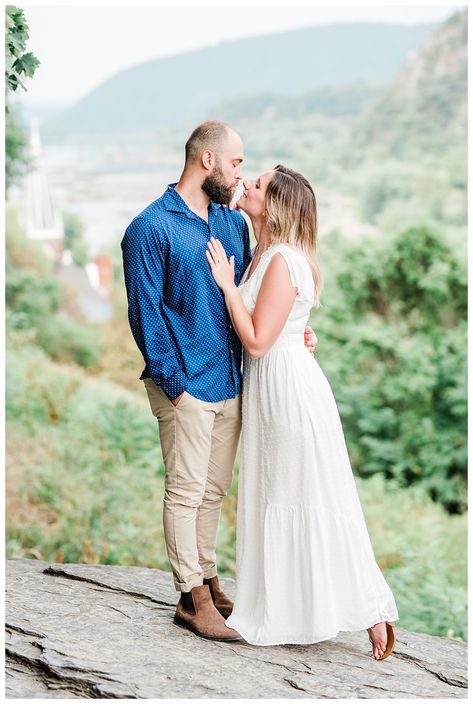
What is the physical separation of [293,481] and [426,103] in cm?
1136

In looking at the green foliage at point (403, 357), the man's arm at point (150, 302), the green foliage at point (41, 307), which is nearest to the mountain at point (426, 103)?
the green foliage at point (403, 357)

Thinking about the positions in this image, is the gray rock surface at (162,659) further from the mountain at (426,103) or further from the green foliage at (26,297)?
the mountain at (426,103)

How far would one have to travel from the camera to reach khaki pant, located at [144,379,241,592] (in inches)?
125

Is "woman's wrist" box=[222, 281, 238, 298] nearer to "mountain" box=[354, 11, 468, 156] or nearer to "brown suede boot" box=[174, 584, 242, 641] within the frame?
"brown suede boot" box=[174, 584, 242, 641]

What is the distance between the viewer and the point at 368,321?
29.6 ft

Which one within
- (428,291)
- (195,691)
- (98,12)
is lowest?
(195,691)

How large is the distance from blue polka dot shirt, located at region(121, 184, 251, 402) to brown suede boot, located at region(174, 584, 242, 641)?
27.1 inches

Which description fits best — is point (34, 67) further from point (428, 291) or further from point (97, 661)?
point (428, 291)

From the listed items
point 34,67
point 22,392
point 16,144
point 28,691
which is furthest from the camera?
point 16,144

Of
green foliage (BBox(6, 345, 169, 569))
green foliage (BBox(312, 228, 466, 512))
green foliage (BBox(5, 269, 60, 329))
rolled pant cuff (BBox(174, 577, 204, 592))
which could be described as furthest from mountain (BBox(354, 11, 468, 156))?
rolled pant cuff (BBox(174, 577, 204, 592))

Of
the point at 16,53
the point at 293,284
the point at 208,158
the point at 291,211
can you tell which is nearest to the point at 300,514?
the point at 293,284

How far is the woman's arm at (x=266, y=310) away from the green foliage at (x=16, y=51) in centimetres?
121

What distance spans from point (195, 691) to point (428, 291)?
254 inches

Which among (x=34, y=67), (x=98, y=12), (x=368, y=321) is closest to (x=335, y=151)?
(x=98, y=12)
